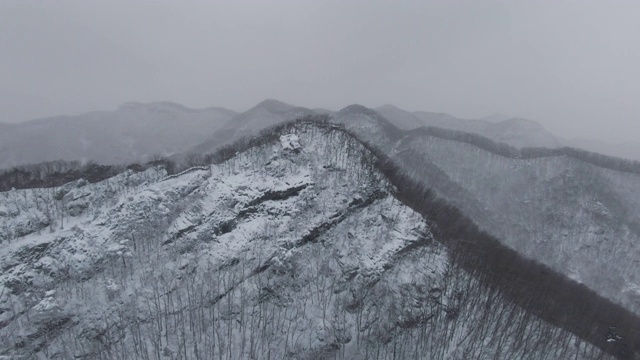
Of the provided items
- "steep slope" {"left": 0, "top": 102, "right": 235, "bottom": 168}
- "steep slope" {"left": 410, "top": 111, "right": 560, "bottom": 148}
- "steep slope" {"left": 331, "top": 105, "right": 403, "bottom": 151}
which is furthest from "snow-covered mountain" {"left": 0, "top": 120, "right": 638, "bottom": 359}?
"steep slope" {"left": 410, "top": 111, "right": 560, "bottom": 148}

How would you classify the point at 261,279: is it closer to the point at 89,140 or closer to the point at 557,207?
the point at 557,207

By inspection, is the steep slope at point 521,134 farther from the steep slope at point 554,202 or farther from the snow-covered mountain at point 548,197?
the steep slope at point 554,202

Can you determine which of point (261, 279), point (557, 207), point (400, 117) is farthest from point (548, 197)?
point (400, 117)

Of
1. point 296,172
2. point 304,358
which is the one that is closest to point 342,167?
point 296,172

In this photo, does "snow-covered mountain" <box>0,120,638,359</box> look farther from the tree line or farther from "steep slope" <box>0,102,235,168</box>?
"steep slope" <box>0,102,235,168</box>

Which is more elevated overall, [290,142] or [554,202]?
[290,142]

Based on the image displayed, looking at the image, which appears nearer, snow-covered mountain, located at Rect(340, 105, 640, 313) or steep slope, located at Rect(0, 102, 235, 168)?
snow-covered mountain, located at Rect(340, 105, 640, 313)
